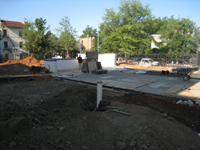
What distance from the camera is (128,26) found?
102ft

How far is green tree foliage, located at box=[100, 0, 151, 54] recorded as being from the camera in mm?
31803

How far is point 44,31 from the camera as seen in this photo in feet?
111

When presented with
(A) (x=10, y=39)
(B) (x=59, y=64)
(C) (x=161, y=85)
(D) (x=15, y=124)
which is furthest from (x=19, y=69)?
(A) (x=10, y=39)

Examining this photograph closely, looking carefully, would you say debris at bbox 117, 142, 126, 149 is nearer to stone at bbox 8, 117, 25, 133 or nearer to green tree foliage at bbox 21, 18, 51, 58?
stone at bbox 8, 117, 25, 133

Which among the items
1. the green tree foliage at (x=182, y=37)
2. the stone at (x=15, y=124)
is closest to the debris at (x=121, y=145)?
the stone at (x=15, y=124)

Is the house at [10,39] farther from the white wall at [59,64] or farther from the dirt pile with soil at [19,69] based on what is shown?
the white wall at [59,64]

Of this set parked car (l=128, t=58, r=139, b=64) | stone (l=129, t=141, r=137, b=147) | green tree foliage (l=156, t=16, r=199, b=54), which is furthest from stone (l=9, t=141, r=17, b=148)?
green tree foliage (l=156, t=16, r=199, b=54)

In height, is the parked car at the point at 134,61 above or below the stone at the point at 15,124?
above

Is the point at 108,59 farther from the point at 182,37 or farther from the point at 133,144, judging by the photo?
the point at 133,144

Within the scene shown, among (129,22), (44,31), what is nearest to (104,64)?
(129,22)

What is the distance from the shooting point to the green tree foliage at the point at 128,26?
3180 centimetres

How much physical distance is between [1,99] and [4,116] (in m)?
4.17

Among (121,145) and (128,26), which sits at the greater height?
(128,26)

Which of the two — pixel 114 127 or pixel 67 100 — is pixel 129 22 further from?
pixel 114 127
